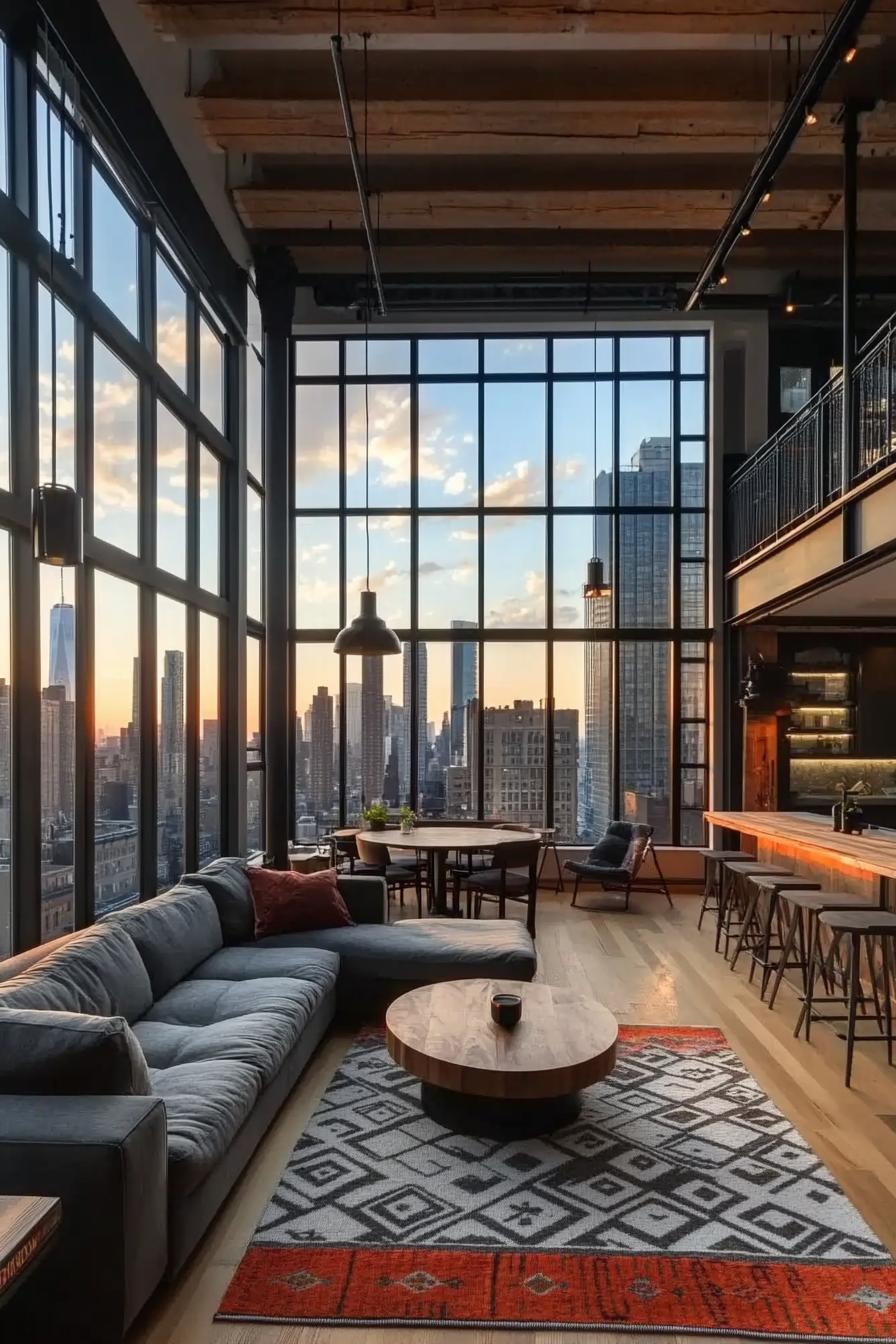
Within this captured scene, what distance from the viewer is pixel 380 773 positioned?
8.97 m

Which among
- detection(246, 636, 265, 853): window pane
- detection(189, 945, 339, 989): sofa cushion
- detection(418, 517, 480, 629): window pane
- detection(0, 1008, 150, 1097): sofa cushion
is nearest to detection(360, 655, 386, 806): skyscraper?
detection(418, 517, 480, 629): window pane

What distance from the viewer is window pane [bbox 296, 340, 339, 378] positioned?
356 inches

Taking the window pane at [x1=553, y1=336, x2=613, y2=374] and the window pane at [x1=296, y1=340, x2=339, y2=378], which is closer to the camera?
the window pane at [x1=553, y1=336, x2=613, y2=374]

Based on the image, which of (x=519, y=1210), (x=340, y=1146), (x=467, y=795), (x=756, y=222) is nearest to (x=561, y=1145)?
(x=519, y=1210)

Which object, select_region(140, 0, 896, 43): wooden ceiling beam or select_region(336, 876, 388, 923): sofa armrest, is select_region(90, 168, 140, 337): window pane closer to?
select_region(140, 0, 896, 43): wooden ceiling beam

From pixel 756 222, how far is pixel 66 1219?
8.32m

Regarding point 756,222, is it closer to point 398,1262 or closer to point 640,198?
point 640,198

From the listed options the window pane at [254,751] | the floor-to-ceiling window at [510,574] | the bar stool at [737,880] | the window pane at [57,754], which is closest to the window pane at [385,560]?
the floor-to-ceiling window at [510,574]

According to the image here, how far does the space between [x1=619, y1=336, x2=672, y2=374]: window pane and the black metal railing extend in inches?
59.1

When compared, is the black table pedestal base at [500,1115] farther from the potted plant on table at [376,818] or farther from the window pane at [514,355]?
the window pane at [514,355]

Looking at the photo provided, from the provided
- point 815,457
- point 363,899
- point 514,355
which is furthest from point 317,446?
point 363,899

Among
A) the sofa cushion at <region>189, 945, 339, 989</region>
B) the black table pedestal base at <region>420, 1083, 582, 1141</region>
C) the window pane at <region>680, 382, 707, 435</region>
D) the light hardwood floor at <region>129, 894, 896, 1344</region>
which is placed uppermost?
the window pane at <region>680, 382, 707, 435</region>

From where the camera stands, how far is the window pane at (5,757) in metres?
3.47

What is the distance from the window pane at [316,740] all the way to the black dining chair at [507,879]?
2.20 m
